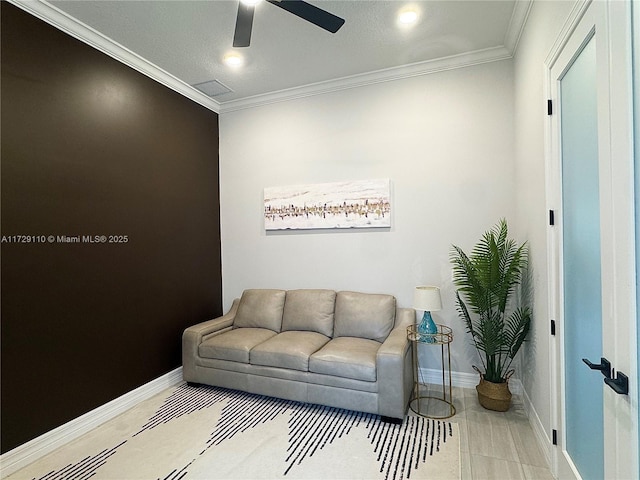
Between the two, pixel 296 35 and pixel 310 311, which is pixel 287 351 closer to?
pixel 310 311

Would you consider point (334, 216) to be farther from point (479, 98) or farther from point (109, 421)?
point (109, 421)

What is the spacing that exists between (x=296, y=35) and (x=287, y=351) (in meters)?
2.69

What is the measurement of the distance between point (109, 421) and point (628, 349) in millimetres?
3296

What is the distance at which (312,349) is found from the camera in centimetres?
281

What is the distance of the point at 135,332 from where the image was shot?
9.48 ft

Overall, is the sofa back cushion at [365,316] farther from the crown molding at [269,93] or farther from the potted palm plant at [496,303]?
the crown molding at [269,93]

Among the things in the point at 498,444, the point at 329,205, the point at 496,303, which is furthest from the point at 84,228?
the point at 498,444

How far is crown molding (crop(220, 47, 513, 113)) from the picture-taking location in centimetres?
295

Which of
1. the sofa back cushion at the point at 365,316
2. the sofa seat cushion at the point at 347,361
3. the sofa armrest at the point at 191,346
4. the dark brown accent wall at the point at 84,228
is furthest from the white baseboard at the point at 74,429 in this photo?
the sofa back cushion at the point at 365,316

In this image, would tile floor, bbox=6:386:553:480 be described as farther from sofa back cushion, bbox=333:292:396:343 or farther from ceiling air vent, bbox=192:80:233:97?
ceiling air vent, bbox=192:80:233:97

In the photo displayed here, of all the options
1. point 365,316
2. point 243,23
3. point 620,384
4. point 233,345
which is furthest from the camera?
point 365,316

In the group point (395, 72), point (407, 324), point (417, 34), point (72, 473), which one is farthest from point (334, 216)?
point (72, 473)

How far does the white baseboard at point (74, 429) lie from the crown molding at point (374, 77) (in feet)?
10.4

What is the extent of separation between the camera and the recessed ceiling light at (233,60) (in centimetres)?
294
